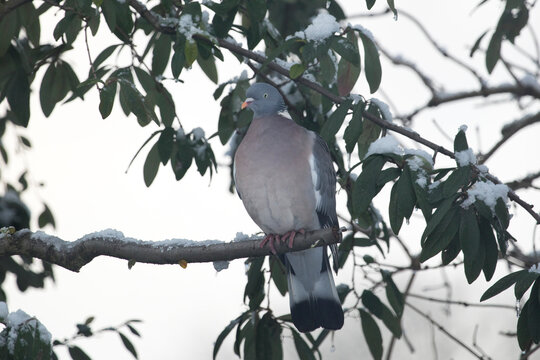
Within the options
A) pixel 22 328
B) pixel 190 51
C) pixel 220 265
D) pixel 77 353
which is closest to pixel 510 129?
pixel 220 265

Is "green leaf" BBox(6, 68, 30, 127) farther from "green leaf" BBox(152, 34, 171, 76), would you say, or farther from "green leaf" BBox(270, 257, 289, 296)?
"green leaf" BBox(270, 257, 289, 296)

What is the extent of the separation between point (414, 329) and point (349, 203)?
6.55 ft

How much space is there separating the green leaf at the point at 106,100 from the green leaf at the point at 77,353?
1.17m

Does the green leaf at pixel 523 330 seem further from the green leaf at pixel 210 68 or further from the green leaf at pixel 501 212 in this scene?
the green leaf at pixel 210 68

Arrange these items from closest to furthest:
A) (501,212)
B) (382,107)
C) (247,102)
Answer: (501,212)
(382,107)
(247,102)

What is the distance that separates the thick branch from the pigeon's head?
85 centimetres

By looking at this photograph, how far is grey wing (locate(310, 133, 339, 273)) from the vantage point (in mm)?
3086

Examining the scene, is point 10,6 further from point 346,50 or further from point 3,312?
point 346,50

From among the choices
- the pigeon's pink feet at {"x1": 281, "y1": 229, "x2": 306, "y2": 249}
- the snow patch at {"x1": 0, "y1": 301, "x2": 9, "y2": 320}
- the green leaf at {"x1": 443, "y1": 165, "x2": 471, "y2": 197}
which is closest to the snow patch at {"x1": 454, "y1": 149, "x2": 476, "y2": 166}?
the green leaf at {"x1": 443, "y1": 165, "x2": 471, "y2": 197}

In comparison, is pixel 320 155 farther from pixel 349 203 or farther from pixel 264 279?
pixel 264 279

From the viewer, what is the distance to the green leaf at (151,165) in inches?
125

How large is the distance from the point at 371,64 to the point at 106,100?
0.98 m

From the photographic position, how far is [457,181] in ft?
7.17

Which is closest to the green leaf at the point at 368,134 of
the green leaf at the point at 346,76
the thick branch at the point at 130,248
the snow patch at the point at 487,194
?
the green leaf at the point at 346,76
